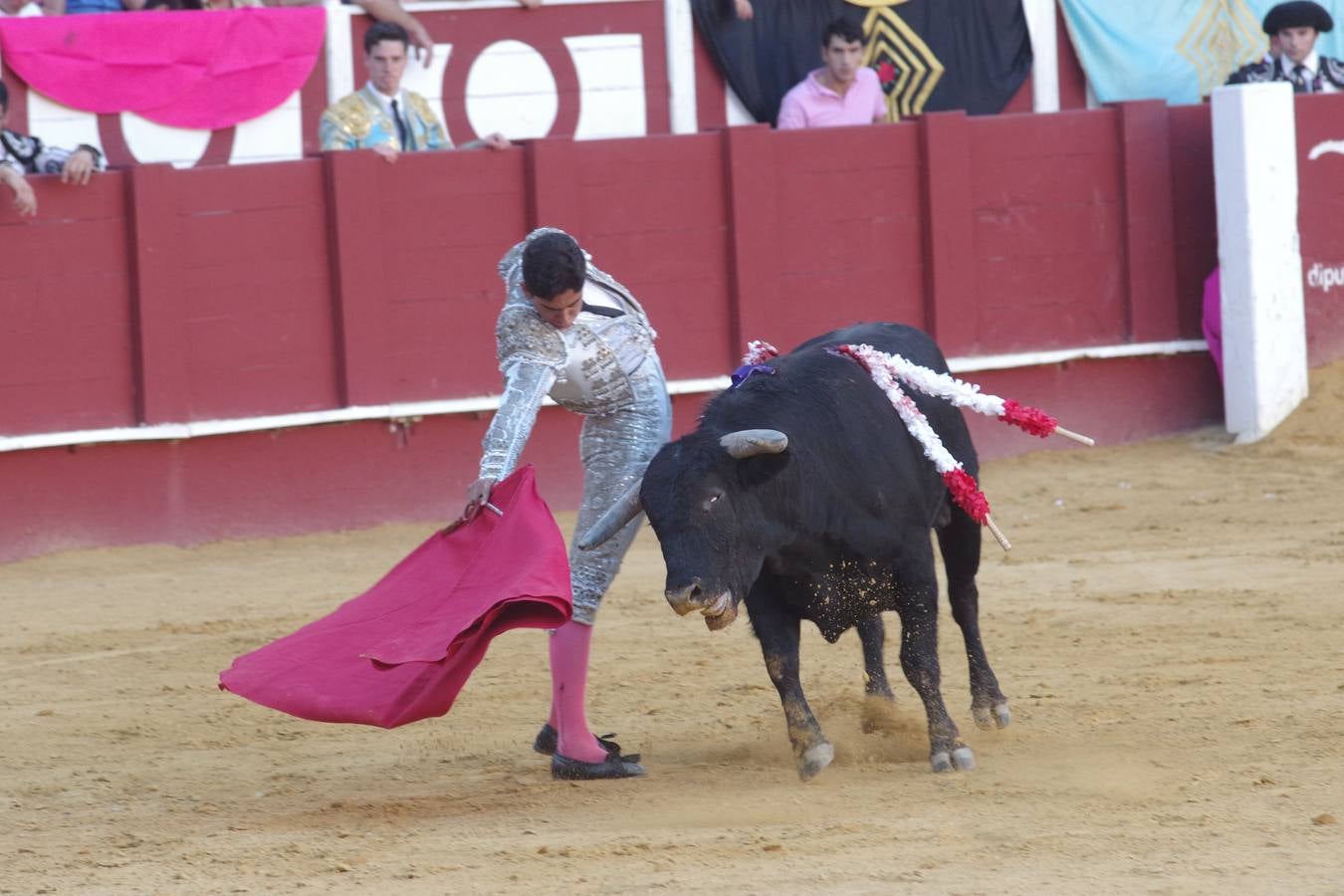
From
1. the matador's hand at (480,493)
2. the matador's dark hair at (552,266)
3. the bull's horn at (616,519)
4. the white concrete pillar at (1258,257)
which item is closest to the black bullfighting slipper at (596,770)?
the bull's horn at (616,519)

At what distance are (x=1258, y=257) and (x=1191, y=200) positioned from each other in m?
0.48

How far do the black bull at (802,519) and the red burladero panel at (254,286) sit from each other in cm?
355

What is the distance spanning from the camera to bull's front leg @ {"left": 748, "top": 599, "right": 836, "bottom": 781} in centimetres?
416

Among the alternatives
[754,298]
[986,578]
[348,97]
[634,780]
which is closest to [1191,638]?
[986,578]

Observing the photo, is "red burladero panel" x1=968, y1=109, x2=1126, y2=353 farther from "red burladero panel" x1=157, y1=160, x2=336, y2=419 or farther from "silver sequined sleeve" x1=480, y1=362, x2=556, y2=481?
"silver sequined sleeve" x1=480, y1=362, x2=556, y2=481

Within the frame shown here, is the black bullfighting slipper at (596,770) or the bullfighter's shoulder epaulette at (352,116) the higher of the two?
the bullfighter's shoulder epaulette at (352,116)

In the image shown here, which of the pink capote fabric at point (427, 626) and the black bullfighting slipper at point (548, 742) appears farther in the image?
the black bullfighting slipper at point (548, 742)

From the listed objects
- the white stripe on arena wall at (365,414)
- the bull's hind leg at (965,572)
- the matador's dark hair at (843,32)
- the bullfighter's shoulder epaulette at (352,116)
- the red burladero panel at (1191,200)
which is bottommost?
the bull's hind leg at (965,572)

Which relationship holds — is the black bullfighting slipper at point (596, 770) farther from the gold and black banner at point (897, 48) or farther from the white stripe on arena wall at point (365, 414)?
the gold and black banner at point (897, 48)

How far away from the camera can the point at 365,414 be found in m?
7.69

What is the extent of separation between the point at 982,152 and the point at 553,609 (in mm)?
5023

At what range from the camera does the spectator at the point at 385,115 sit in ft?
25.2

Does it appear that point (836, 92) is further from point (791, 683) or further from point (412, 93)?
point (791, 683)

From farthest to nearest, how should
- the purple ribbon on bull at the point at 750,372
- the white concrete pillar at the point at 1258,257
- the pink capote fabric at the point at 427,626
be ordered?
1. the white concrete pillar at the point at 1258,257
2. the purple ribbon on bull at the point at 750,372
3. the pink capote fabric at the point at 427,626
